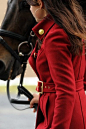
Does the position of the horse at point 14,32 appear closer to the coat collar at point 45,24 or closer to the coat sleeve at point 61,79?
the coat collar at point 45,24

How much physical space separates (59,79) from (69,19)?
0.92ft

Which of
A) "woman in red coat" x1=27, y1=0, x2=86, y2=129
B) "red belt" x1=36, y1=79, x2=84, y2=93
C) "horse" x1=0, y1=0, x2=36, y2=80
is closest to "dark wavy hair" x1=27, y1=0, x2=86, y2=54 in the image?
"woman in red coat" x1=27, y1=0, x2=86, y2=129

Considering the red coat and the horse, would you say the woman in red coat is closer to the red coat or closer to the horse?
the red coat

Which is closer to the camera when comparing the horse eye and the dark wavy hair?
the dark wavy hair

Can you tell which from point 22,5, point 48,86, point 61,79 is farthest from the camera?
point 22,5

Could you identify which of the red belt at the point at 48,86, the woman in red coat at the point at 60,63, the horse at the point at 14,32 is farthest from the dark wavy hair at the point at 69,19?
the horse at the point at 14,32

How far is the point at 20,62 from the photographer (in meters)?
3.12

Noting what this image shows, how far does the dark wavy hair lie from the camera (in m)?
1.58

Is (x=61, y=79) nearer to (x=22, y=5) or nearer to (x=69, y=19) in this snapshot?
(x=69, y=19)

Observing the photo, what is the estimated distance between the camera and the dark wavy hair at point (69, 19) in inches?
62.1

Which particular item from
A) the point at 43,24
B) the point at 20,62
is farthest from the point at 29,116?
the point at 43,24

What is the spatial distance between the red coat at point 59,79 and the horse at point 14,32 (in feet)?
4.35

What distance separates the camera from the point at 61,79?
4.99 ft

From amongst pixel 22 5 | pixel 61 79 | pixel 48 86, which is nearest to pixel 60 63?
pixel 61 79
